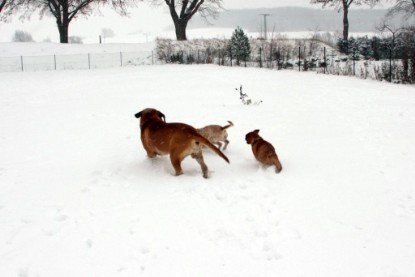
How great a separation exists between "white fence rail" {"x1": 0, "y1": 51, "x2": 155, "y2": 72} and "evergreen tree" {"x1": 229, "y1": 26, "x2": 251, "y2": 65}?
701 cm

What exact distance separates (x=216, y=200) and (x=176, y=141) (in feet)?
3.84

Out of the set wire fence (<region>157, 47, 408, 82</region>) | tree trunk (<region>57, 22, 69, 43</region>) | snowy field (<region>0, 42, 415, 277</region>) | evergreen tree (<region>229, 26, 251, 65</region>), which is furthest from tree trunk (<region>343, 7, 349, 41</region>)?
snowy field (<region>0, 42, 415, 277</region>)

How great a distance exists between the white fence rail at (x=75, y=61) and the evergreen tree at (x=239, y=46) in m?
7.01

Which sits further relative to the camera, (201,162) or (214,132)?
(214,132)

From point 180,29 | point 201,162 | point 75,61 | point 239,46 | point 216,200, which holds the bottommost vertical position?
point 216,200

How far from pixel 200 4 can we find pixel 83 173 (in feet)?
126

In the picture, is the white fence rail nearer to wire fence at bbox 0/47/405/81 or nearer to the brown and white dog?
wire fence at bbox 0/47/405/81

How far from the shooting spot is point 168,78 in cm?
2009

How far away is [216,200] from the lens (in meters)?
5.67

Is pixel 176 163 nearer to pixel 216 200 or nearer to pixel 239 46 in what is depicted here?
pixel 216 200

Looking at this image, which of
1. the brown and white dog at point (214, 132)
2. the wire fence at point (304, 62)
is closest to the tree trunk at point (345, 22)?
the wire fence at point (304, 62)

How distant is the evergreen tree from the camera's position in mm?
33656

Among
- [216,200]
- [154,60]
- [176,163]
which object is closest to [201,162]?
[176,163]

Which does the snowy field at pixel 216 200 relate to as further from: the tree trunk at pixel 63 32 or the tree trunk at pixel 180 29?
the tree trunk at pixel 63 32
